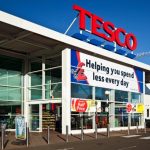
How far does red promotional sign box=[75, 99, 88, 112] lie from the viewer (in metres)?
26.3

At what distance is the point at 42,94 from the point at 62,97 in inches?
117

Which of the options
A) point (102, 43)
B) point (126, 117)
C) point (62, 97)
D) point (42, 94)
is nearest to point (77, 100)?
point (62, 97)

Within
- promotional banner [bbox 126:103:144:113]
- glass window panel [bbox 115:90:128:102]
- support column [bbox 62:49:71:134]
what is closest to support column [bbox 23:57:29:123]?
support column [bbox 62:49:71:134]

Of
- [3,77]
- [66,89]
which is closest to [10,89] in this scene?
[3,77]

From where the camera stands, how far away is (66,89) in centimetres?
2548

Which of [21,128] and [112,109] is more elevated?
[112,109]

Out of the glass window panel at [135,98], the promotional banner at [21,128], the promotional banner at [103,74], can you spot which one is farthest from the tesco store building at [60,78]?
the promotional banner at [21,128]

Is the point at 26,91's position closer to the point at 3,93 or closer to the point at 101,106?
the point at 3,93

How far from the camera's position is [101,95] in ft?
97.7

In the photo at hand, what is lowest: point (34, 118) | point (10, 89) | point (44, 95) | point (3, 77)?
point (34, 118)

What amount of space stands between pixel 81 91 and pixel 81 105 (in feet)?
3.75

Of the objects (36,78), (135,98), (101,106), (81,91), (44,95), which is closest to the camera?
(81,91)

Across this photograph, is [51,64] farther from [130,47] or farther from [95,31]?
[130,47]

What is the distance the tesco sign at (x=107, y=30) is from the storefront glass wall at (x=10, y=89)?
21.3ft
